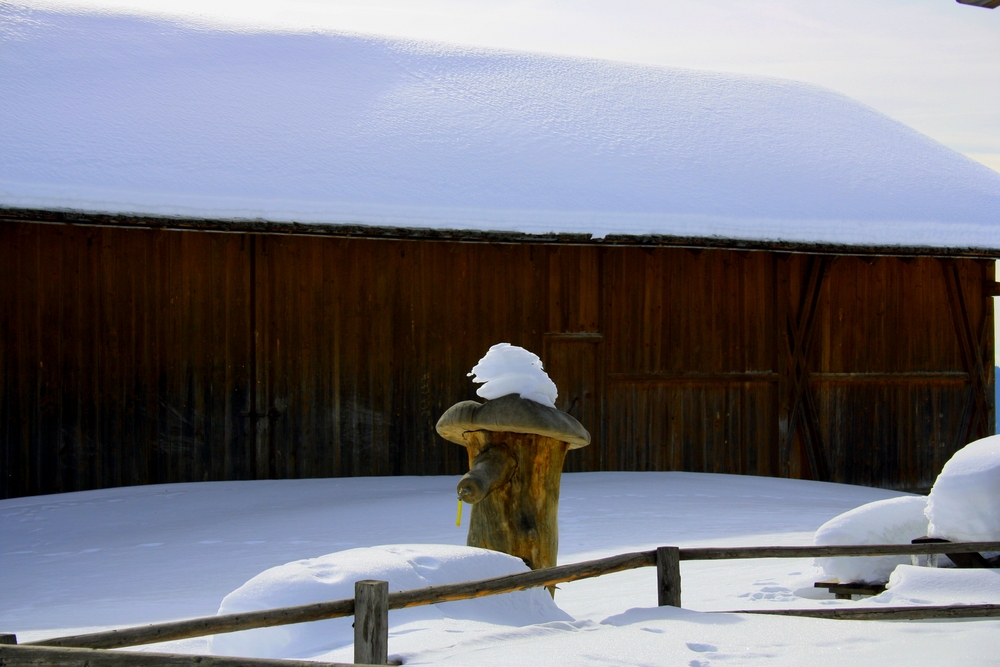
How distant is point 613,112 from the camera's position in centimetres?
1447

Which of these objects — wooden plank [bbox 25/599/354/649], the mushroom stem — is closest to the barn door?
the mushroom stem

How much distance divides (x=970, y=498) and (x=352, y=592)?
12.4 feet

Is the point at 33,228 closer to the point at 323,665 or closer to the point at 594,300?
the point at 594,300

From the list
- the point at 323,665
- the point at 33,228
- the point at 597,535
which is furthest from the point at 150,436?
the point at 323,665

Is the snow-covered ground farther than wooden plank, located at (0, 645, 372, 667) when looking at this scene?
Yes

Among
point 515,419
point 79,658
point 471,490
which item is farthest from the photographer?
point 515,419

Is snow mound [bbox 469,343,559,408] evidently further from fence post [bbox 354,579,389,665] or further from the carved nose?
fence post [bbox 354,579,389,665]

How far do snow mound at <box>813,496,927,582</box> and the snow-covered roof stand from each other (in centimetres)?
462

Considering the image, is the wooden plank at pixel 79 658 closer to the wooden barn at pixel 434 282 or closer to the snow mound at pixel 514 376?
the snow mound at pixel 514 376

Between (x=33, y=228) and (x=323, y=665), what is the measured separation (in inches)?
312

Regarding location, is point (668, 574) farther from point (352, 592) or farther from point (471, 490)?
point (352, 592)

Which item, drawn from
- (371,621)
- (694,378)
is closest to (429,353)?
(694,378)

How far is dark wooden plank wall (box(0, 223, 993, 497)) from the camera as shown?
10.4 m

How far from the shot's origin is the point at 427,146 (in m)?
12.1
